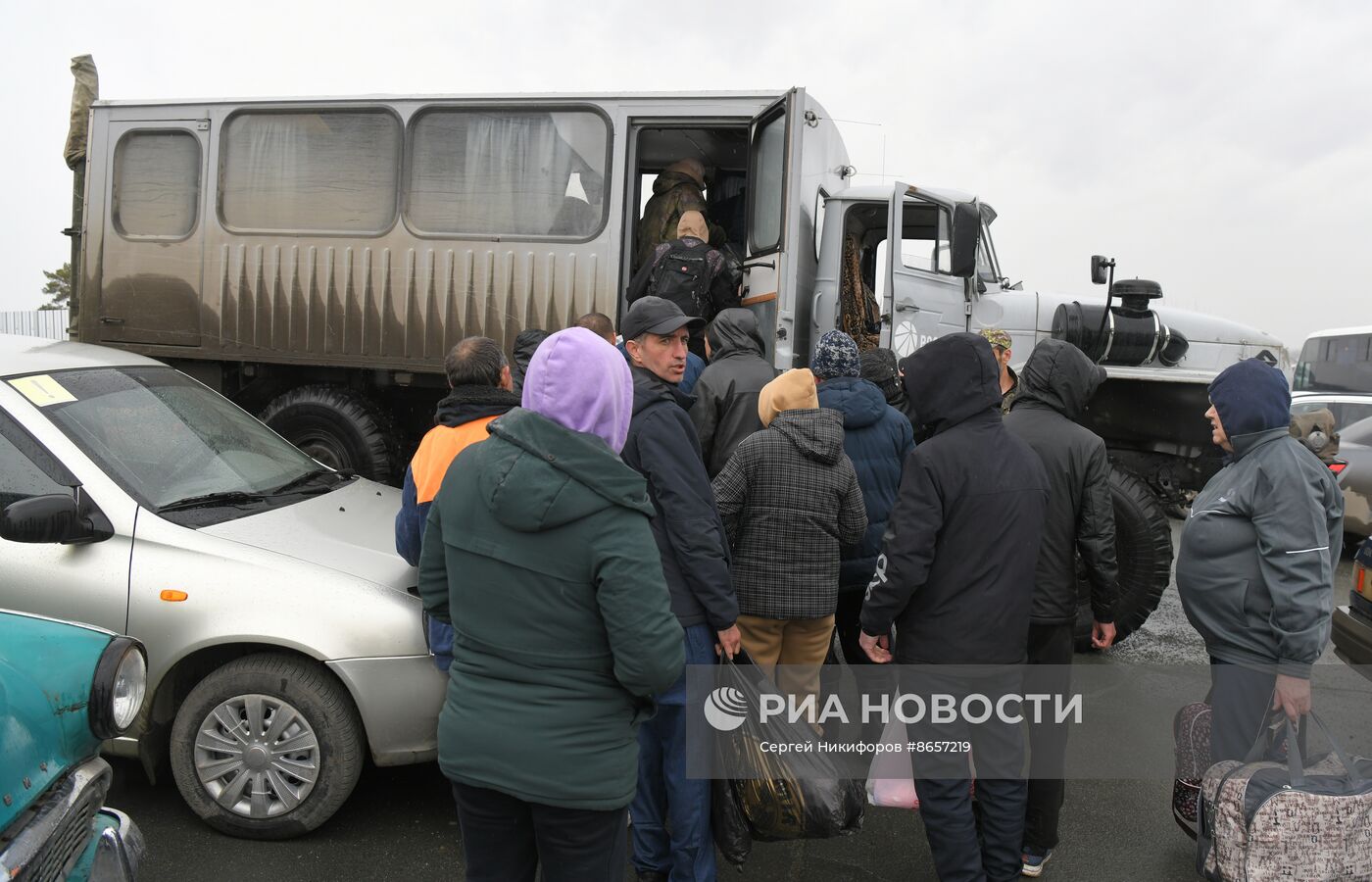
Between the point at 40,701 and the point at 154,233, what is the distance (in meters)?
5.41

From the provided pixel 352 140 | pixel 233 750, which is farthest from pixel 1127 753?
pixel 352 140

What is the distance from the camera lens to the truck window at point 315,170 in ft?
20.8

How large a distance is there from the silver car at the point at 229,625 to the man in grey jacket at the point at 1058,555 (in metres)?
2.05

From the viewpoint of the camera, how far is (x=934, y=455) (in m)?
2.87

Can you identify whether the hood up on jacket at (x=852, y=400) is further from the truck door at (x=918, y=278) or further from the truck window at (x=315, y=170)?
the truck window at (x=315, y=170)

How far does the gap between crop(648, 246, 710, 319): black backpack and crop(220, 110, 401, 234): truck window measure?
81.6 inches

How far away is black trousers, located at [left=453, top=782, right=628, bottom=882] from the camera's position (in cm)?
200

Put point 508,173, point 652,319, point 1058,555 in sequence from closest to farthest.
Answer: point 652,319 → point 1058,555 → point 508,173

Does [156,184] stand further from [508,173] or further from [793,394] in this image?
[793,394]

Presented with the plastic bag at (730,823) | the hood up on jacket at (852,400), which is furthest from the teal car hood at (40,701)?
the hood up on jacket at (852,400)

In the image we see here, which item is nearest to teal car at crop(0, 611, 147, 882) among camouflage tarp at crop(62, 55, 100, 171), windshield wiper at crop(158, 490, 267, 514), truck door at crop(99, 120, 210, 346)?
windshield wiper at crop(158, 490, 267, 514)

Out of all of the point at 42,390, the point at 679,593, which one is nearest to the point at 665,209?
the point at 42,390

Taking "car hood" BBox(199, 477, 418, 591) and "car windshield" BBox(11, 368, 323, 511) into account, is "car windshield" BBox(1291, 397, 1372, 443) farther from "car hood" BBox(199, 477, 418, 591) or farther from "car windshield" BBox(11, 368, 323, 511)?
"car windshield" BBox(11, 368, 323, 511)

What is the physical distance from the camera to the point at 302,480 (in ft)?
13.1
